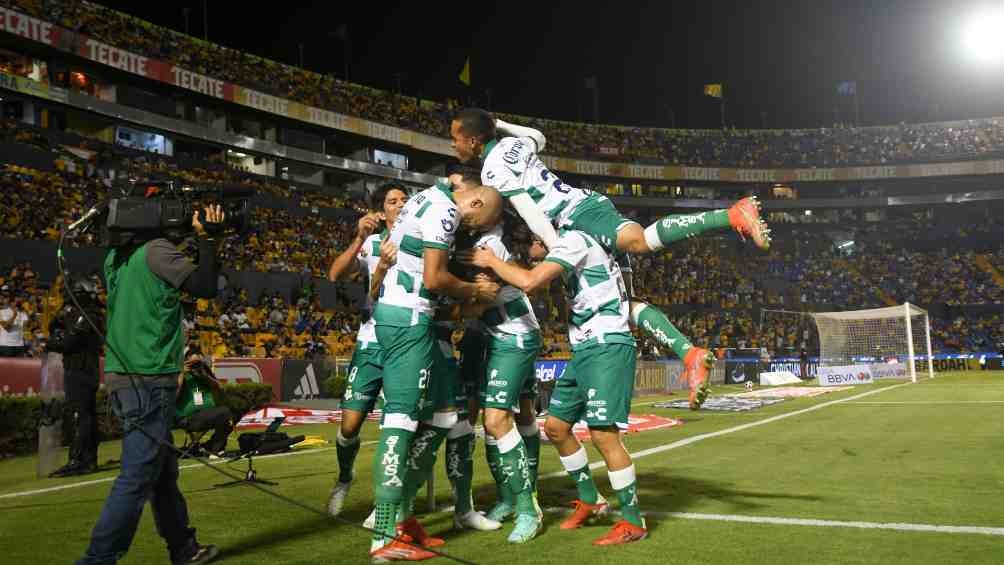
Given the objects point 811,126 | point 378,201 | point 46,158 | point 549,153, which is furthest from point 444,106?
point 378,201

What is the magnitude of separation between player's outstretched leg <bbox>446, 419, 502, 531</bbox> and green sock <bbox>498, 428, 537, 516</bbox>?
1.10 ft

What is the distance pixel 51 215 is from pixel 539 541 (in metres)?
23.7

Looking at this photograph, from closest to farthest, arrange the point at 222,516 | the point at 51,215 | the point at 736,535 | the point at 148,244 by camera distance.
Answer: the point at 148,244, the point at 736,535, the point at 222,516, the point at 51,215

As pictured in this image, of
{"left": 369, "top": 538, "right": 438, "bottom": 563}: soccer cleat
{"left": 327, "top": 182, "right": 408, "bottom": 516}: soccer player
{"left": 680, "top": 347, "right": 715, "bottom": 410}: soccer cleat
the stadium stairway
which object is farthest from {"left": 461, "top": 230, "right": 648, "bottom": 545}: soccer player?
the stadium stairway

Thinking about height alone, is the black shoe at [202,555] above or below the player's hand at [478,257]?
below

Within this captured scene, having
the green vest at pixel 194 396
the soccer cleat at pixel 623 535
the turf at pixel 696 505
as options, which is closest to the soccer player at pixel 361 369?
the turf at pixel 696 505

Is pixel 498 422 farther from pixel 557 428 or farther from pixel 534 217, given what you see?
pixel 534 217

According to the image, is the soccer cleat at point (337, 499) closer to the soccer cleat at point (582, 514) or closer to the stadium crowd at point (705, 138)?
the soccer cleat at point (582, 514)

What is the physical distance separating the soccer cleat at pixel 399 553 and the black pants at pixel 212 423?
4979 mm

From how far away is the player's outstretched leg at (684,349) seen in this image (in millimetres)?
5105

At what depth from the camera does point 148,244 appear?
424cm

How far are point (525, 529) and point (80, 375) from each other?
668cm

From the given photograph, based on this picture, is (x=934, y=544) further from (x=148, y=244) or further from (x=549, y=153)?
(x=549, y=153)

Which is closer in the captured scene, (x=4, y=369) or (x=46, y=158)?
(x=4, y=369)
